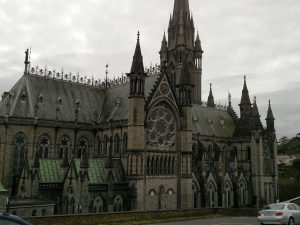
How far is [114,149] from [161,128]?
23.5 feet

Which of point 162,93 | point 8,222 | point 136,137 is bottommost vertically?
point 8,222

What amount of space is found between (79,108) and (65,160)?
12.0 m

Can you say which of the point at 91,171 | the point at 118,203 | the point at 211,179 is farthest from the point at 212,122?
the point at 91,171

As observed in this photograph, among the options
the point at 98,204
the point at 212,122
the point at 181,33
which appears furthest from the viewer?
the point at 181,33

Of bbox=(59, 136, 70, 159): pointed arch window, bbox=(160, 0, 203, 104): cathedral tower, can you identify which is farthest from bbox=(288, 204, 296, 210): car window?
bbox=(160, 0, 203, 104): cathedral tower

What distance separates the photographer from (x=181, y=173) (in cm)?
5466

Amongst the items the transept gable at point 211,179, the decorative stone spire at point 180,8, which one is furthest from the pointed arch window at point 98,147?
the decorative stone spire at point 180,8

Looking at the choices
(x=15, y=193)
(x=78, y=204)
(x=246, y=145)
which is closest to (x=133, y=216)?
(x=78, y=204)

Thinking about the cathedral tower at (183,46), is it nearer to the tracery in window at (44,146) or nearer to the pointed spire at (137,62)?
the pointed spire at (137,62)

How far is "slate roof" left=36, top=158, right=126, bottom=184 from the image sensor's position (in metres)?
46.8

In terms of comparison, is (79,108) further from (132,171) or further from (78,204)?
(78,204)

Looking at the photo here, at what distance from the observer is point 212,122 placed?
75625 mm

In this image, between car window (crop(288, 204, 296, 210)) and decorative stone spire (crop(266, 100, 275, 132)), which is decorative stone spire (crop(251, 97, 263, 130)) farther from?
car window (crop(288, 204, 296, 210))

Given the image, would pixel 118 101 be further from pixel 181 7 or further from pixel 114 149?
pixel 181 7
